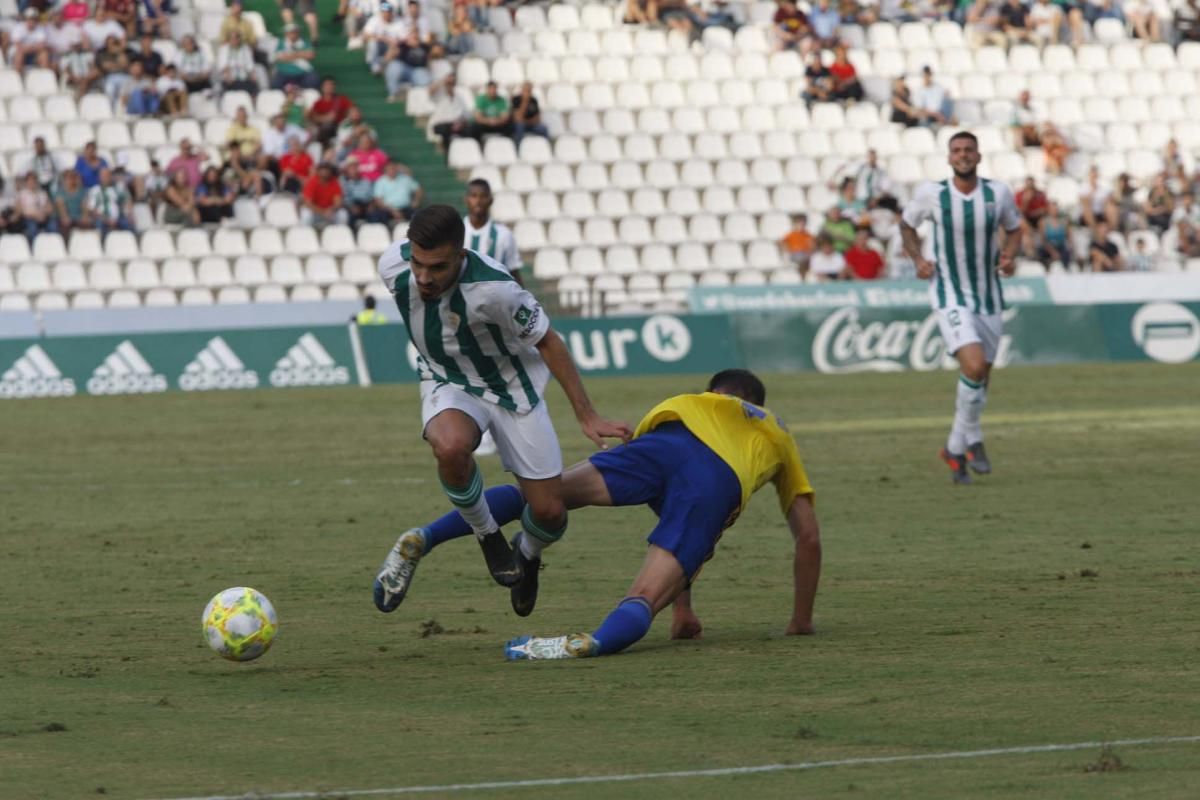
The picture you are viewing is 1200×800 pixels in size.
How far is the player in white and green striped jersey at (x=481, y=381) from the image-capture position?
8.16 m

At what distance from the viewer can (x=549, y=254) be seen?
31500 millimetres

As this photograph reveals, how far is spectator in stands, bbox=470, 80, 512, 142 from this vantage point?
1280 inches

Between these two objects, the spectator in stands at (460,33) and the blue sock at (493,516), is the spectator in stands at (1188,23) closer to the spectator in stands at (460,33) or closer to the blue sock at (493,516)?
the spectator in stands at (460,33)

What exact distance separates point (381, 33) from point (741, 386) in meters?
26.2

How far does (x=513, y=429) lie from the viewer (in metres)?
8.72

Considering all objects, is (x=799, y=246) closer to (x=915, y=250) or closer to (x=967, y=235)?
(x=967, y=235)

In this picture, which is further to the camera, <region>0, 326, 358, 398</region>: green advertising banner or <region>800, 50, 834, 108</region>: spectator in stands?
<region>800, 50, 834, 108</region>: spectator in stands

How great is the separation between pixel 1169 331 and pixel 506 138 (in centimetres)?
1035

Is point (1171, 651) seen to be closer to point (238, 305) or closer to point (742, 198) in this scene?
point (238, 305)

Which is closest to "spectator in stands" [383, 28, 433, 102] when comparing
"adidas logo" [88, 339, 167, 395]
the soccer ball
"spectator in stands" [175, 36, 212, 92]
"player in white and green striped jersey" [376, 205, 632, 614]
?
"spectator in stands" [175, 36, 212, 92]

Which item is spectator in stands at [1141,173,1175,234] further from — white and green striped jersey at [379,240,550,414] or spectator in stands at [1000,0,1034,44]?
white and green striped jersey at [379,240,550,414]

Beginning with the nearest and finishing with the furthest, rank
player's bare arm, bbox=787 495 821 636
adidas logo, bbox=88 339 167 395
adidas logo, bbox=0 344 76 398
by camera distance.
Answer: player's bare arm, bbox=787 495 821 636 < adidas logo, bbox=0 344 76 398 < adidas logo, bbox=88 339 167 395

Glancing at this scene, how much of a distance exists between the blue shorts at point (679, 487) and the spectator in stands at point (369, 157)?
23052 mm

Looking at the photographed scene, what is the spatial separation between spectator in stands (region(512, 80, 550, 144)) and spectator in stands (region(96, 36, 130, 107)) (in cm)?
584
